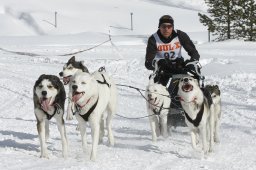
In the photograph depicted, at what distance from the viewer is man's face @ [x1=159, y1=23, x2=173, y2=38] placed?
6.49 meters

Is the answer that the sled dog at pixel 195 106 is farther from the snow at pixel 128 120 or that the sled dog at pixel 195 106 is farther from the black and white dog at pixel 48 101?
the black and white dog at pixel 48 101

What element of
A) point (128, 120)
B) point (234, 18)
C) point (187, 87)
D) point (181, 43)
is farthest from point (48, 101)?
A: point (234, 18)

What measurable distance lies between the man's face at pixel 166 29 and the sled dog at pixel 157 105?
27.0 inches

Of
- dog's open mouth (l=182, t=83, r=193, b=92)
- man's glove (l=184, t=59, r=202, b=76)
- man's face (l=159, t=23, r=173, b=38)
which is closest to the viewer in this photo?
dog's open mouth (l=182, t=83, r=193, b=92)

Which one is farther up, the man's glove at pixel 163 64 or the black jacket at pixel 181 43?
the black jacket at pixel 181 43

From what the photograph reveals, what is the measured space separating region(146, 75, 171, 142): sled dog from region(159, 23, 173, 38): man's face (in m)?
0.69

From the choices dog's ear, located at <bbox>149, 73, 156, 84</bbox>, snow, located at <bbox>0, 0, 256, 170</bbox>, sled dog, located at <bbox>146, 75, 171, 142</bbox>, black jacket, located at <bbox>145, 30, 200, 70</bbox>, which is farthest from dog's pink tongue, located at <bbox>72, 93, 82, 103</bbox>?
dog's ear, located at <bbox>149, 73, 156, 84</bbox>

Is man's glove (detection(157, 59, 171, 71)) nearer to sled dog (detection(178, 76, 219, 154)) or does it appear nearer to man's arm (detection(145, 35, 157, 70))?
man's arm (detection(145, 35, 157, 70))

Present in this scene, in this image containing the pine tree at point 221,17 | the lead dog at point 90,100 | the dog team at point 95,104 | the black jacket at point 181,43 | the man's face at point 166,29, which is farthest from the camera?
the pine tree at point 221,17

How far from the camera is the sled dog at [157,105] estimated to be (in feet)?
21.5

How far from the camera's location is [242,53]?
61.6ft

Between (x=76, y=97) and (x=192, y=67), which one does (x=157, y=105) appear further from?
(x=76, y=97)

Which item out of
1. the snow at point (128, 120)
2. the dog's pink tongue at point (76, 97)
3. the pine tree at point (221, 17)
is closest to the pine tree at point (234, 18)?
the pine tree at point (221, 17)

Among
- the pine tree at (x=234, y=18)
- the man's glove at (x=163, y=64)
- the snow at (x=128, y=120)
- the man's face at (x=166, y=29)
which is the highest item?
the pine tree at (x=234, y=18)
